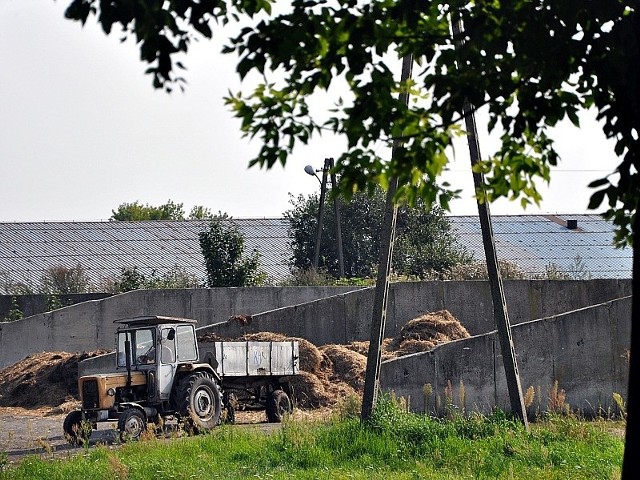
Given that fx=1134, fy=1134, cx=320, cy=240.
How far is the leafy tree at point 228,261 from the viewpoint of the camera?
41.3 metres

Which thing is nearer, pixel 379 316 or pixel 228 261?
pixel 379 316

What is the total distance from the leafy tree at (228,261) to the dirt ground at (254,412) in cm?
972

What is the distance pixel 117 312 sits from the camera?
36031mm

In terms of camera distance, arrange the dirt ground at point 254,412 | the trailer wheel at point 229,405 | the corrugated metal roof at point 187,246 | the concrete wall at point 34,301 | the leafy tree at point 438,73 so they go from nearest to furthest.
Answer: the leafy tree at point 438,73 → the trailer wheel at point 229,405 → the dirt ground at point 254,412 → the concrete wall at point 34,301 → the corrugated metal roof at point 187,246

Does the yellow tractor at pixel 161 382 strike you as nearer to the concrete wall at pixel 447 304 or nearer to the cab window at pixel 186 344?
the cab window at pixel 186 344

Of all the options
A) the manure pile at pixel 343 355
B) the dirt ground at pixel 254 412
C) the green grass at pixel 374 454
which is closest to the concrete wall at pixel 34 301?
the dirt ground at pixel 254 412

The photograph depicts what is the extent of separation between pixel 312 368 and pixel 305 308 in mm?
4418

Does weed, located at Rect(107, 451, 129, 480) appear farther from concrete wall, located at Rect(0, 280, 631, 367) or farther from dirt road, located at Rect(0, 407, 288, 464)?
concrete wall, located at Rect(0, 280, 631, 367)

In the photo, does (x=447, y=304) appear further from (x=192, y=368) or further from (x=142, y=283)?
(x=142, y=283)

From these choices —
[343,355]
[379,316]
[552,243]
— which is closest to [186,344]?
[379,316]

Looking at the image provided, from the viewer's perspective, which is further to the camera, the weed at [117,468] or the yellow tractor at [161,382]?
the yellow tractor at [161,382]

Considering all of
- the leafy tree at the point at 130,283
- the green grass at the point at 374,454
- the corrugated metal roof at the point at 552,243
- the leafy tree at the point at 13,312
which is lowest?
the green grass at the point at 374,454

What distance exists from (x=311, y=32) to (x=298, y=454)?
386 inches

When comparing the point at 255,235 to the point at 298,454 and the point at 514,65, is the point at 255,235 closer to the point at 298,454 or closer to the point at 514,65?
the point at 298,454
